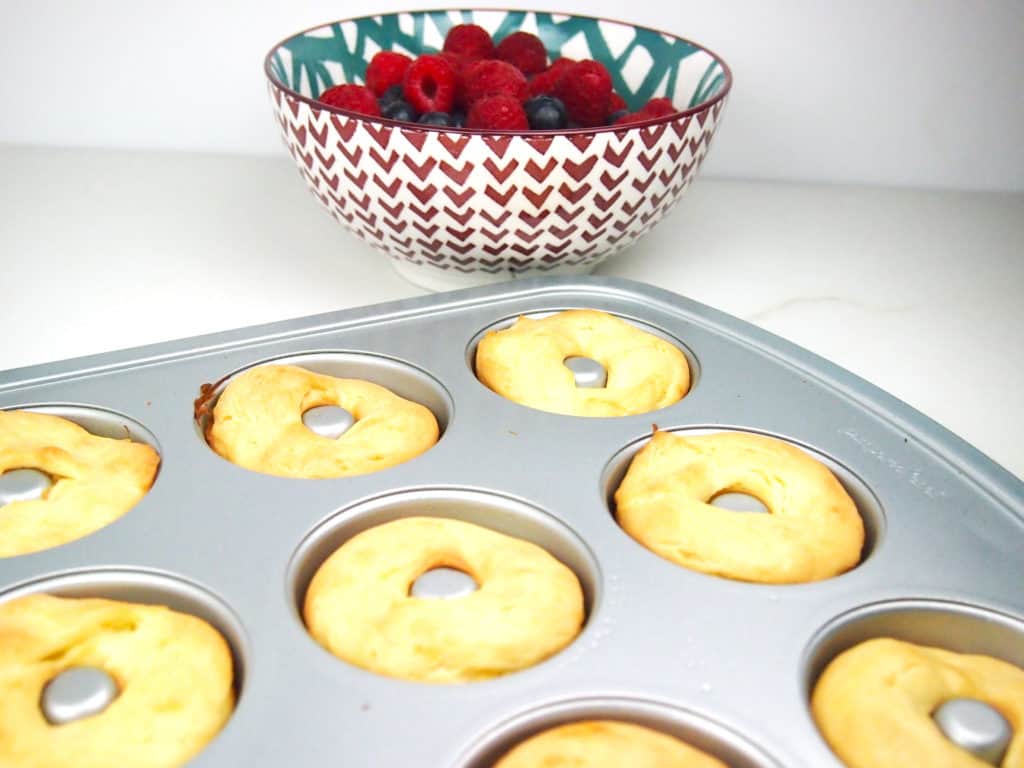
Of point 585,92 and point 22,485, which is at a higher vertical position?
point 585,92

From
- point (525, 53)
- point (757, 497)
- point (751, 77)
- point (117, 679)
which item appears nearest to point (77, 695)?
point (117, 679)

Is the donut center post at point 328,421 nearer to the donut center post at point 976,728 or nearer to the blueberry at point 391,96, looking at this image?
the blueberry at point 391,96

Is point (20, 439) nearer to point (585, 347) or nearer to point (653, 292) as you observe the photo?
point (585, 347)

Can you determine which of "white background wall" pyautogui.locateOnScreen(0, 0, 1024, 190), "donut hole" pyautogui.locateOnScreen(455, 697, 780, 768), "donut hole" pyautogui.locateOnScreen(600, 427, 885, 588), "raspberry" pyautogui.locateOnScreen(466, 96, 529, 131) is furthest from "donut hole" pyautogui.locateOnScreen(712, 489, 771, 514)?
"white background wall" pyautogui.locateOnScreen(0, 0, 1024, 190)

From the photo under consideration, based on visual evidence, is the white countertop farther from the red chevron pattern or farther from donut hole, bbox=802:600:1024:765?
donut hole, bbox=802:600:1024:765

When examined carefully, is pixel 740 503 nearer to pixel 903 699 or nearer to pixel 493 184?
pixel 903 699
